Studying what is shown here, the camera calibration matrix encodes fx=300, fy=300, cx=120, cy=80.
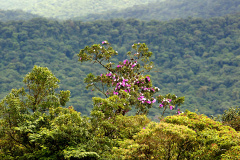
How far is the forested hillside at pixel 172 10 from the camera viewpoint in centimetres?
12440

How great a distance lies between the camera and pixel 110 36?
10975cm

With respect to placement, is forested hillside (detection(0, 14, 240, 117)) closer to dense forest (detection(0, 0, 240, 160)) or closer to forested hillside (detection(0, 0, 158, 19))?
dense forest (detection(0, 0, 240, 160))

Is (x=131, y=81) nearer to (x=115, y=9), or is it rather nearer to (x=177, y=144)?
(x=177, y=144)

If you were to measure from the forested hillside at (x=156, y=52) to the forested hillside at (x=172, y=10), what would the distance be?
20.5 metres

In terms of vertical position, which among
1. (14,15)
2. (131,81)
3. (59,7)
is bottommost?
(14,15)

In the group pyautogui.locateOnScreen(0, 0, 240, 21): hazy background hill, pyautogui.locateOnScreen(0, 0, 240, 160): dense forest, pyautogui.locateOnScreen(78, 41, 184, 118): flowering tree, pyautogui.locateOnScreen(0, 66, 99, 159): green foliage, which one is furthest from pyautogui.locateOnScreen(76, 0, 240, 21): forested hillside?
pyautogui.locateOnScreen(0, 66, 99, 159): green foliage

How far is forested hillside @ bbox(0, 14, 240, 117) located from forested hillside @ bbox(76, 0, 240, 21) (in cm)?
2048

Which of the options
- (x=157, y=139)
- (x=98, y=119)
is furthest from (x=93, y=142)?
(x=157, y=139)

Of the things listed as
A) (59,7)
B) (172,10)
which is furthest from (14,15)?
(172,10)

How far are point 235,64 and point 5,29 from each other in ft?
228

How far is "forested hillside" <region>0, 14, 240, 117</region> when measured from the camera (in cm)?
7694

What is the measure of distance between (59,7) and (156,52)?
56.0m

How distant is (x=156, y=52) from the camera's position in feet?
327

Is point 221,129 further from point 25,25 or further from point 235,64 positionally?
point 25,25
